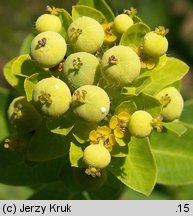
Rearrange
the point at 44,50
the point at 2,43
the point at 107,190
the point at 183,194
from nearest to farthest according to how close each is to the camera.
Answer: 1. the point at 44,50
2. the point at 107,190
3. the point at 183,194
4. the point at 2,43

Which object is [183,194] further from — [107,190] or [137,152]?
[137,152]

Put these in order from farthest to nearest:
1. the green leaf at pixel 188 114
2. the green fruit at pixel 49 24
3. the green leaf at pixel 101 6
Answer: the green leaf at pixel 188 114
the green leaf at pixel 101 6
the green fruit at pixel 49 24

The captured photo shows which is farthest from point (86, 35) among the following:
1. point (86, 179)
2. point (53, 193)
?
point (53, 193)

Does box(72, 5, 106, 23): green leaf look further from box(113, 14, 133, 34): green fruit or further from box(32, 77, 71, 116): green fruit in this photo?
box(32, 77, 71, 116): green fruit

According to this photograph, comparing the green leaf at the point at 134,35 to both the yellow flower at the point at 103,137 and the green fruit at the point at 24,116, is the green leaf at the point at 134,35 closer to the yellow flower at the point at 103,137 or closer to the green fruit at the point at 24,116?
the yellow flower at the point at 103,137

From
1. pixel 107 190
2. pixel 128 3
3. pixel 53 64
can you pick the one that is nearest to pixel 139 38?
pixel 53 64

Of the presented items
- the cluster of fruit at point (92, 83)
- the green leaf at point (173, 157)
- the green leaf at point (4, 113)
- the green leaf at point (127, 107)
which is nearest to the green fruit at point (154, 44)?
the cluster of fruit at point (92, 83)

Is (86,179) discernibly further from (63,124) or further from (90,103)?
(90,103)
